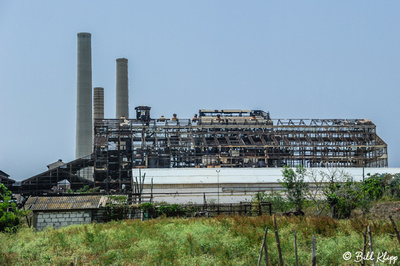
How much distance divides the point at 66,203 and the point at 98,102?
5041cm

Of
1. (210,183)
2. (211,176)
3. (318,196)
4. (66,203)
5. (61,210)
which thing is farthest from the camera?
(211,176)

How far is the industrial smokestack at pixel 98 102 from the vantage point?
76.1 metres

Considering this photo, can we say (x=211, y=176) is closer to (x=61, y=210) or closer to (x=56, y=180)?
(x=61, y=210)

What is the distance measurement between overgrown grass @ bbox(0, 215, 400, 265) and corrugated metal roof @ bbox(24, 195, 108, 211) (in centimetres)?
435

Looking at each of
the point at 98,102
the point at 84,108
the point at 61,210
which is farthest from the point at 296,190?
the point at 98,102

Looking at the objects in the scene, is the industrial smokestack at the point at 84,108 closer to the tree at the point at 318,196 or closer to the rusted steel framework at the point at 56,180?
the rusted steel framework at the point at 56,180

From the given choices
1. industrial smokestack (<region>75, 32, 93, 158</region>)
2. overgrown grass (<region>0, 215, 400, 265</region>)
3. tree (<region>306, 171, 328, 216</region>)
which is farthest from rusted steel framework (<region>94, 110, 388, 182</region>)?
overgrown grass (<region>0, 215, 400, 265</region>)

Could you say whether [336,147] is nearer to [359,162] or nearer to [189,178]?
[359,162]

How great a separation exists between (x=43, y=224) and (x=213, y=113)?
148ft

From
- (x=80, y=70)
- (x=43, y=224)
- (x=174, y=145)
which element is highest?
(x=80, y=70)

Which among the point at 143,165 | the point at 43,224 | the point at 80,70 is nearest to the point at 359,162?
the point at 143,165

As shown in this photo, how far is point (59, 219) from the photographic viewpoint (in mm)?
27000

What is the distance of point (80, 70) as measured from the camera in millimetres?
72375

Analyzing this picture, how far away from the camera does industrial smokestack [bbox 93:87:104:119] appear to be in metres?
76.1
